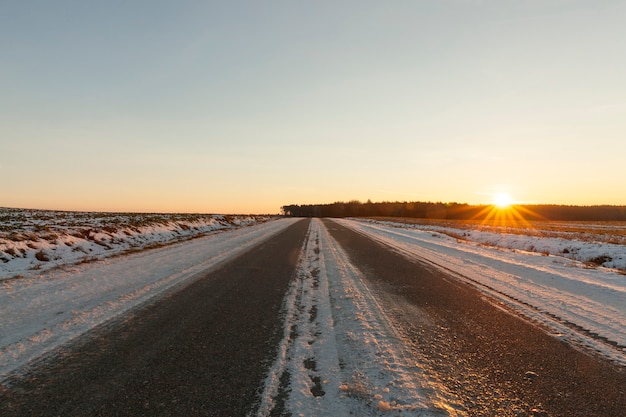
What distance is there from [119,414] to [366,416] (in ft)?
6.46

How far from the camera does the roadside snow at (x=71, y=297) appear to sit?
4363mm

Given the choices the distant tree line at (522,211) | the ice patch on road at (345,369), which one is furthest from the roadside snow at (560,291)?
the distant tree line at (522,211)

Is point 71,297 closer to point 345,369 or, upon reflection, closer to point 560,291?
point 345,369

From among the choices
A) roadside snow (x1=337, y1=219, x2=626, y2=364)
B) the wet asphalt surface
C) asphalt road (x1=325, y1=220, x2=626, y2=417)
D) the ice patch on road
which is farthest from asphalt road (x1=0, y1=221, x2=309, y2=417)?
roadside snow (x1=337, y1=219, x2=626, y2=364)

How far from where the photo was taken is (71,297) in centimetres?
653

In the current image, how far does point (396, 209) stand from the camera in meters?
129

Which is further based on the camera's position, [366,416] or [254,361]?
[254,361]

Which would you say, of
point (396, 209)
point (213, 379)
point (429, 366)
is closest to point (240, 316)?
point (213, 379)

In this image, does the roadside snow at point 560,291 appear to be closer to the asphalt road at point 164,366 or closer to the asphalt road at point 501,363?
the asphalt road at point 501,363

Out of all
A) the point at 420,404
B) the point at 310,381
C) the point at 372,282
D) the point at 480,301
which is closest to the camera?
the point at 420,404

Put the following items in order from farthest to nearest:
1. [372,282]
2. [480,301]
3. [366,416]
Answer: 1. [372,282]
2. [480,301]
3. [366,416]

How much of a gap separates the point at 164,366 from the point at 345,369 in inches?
75.0

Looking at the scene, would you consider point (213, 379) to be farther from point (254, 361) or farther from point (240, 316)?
point (240, 316)

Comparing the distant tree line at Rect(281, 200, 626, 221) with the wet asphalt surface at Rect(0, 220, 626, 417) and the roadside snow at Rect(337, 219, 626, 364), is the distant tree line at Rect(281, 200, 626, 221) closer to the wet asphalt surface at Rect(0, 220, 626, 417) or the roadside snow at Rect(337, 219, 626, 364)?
the roadside snow at Rect(337, 219, 626, 364)
